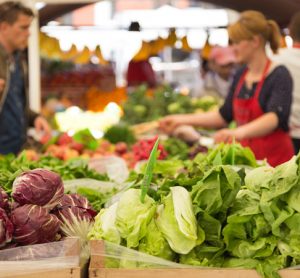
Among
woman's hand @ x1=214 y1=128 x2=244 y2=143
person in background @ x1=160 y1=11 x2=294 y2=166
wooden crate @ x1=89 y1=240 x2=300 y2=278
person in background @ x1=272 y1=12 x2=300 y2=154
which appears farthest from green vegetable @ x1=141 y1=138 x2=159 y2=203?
person in background @ x1=272 y1=12 x2=300 y2=154

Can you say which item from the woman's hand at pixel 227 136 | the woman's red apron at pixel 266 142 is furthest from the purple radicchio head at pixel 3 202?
the woman's red apron at pixel 266 142

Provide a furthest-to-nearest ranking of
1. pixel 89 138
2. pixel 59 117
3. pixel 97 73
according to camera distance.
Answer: pixel 97 73, pixel 59 117, pixel 89 138

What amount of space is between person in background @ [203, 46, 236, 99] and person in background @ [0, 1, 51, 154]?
14.4 ft

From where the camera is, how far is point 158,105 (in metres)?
8.63

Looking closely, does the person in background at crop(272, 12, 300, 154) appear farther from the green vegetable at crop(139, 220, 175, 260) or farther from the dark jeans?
the green vegetable at crop(139, 220, 175, 260)

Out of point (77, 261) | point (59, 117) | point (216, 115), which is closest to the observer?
point (77, 261)

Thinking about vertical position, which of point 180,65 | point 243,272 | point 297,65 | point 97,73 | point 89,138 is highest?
point 243,272

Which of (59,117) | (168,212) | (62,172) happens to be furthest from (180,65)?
(168,212)

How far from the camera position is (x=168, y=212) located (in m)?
2.15

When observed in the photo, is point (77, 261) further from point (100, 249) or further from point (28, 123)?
point (28, 123)

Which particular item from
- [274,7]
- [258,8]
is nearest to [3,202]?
[274,7]

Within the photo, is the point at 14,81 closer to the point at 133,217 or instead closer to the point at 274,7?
the point at 133,217

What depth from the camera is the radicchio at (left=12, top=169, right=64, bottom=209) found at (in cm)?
217

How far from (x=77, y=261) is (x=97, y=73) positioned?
9.97 m
